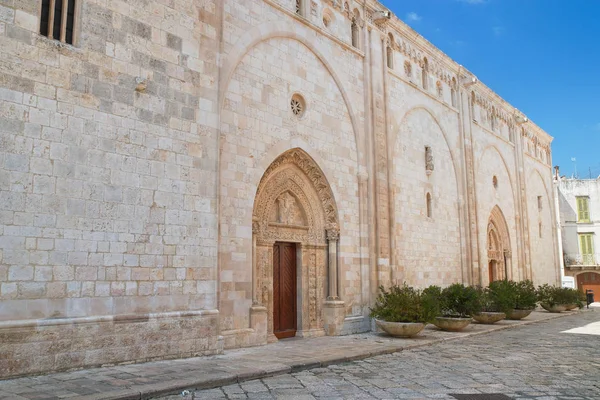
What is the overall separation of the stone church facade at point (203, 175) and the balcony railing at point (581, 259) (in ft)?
62.3

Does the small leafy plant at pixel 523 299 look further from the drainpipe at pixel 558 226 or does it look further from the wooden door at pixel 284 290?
the drainpipe at pixel 558 226

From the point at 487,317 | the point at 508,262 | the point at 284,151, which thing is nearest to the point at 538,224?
the point at 508,262

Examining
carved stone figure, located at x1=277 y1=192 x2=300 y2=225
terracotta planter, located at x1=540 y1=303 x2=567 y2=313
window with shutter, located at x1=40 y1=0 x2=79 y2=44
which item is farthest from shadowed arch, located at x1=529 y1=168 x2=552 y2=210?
window with shutter, located at x1=40 y1=0 x2=79 y2=44

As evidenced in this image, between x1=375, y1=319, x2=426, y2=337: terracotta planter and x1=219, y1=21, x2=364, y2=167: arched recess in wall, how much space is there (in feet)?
13.4

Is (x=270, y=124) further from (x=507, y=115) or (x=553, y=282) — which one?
(x=553, y=282)

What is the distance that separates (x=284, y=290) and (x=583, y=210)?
27.7m

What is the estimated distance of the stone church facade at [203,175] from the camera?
275 inches

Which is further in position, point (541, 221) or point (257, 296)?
point (541, 221)

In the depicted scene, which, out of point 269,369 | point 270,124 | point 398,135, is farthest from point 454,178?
point 269,369

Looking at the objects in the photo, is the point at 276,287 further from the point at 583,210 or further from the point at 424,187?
the point at 583,210

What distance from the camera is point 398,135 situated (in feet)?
50.9

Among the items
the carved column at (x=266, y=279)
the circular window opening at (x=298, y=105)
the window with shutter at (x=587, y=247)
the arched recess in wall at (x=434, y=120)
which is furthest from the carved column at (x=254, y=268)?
the window with shutter at (x=587, y=247)

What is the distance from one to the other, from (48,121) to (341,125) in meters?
7.44

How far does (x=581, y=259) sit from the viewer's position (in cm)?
3212
